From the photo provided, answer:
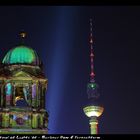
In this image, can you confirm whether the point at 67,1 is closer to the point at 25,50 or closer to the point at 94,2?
the point at 94,2

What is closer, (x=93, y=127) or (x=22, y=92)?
(x=93, y=127)

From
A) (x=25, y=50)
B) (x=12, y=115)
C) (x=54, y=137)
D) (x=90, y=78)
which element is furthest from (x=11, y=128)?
(x=54, y=137)

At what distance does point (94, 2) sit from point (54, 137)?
283cm

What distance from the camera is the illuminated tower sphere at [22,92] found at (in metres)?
20.2

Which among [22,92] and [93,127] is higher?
[22,92]

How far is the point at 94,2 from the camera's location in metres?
13.2

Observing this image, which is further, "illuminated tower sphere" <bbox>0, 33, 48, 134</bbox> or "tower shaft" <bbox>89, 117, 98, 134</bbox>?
"illuminated tower sphere" <bbox>0, 33, 48, 134</bbox>

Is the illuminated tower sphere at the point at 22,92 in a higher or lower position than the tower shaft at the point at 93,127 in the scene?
higher

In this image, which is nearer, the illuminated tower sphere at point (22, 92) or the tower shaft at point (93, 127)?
the tower shaft at point (93, 127)

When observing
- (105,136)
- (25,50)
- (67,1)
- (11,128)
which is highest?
(25,50)

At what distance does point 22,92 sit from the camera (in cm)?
2133

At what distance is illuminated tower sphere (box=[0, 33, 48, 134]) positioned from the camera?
2019 cm

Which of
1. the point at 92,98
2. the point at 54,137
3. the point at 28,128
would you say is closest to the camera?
the point at 54,137

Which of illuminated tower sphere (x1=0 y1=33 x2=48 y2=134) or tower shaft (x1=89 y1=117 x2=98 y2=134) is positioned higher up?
illuminated tower sphere (x1=0 y1=33 x2=48 y2=134)
